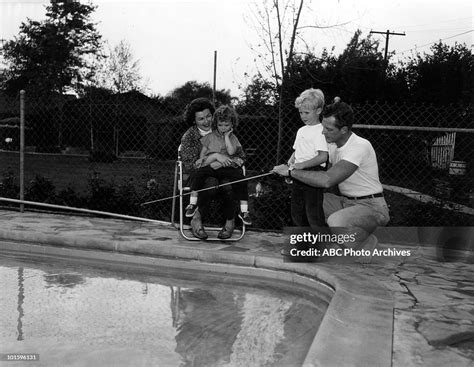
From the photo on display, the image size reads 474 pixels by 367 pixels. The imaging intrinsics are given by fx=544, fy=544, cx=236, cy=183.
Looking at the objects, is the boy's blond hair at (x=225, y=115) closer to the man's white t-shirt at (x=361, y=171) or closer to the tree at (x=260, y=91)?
the man's white t-shirt at (x=361, y=171)

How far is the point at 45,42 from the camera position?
40.4 meters

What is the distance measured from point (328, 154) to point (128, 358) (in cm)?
236

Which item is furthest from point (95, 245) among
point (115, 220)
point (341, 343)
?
point (341, 343)

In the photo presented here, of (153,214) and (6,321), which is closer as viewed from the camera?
(6,321)

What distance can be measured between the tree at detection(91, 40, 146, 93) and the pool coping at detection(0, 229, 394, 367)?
2545 cm

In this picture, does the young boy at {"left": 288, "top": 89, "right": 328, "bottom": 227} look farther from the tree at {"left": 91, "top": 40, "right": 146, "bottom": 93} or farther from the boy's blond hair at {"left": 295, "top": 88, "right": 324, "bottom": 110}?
the tree at {"left": 91, "top": 40, "right": 146, "bottom": 93}

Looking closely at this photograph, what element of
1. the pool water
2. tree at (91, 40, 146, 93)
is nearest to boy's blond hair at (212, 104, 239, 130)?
the pool water

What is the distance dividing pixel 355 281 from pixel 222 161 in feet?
5.78

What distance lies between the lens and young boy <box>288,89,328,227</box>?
4164mm

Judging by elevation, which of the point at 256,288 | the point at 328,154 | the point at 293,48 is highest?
the point at 293,48

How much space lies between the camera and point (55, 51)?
40.1 m

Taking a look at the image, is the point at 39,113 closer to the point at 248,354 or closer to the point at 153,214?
the point at 153,214

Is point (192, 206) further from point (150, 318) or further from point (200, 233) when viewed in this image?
point (150, 318)

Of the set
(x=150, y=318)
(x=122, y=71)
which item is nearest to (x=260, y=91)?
(x=150, y=318)
